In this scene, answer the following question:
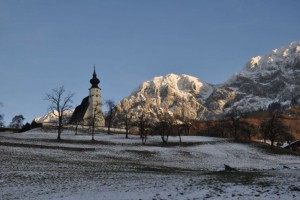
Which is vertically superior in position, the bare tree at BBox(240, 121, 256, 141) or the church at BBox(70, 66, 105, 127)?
the church at BBox(70, 66, 105, 127)

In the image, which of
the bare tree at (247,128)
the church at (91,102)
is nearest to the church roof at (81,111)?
the church at (91,102)

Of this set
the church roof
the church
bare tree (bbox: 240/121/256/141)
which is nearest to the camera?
bare tree (bbox: 240/121/256/141)

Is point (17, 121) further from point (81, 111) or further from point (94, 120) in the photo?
point (94, 120)

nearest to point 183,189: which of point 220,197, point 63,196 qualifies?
point 220,197

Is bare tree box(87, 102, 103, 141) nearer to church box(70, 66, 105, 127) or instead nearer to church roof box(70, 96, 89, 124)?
church box(70, 66, 105, 127)

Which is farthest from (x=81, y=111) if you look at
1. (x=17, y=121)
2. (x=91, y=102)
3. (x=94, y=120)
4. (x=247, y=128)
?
(x=247, y=128)

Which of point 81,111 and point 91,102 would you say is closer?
point 91,102

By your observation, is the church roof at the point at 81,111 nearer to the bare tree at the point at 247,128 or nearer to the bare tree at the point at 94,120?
the bare tree at the point at 94,120

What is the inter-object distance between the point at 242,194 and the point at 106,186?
926cm

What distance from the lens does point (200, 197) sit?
798 inches

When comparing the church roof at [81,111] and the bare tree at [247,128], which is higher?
the church roof at [81,111]

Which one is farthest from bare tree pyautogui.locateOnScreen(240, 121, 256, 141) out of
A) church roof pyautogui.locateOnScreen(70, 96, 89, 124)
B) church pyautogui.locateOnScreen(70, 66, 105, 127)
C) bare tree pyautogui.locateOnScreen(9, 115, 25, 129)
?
bare tree pyautogui.locateOnScreen(9, 115, 25, 129)

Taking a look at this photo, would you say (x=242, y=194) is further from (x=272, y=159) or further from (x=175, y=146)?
(x=175, y=146)

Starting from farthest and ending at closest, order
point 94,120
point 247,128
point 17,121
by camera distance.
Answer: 1. point 17,121
2. point 247,128
3. point 94,120
